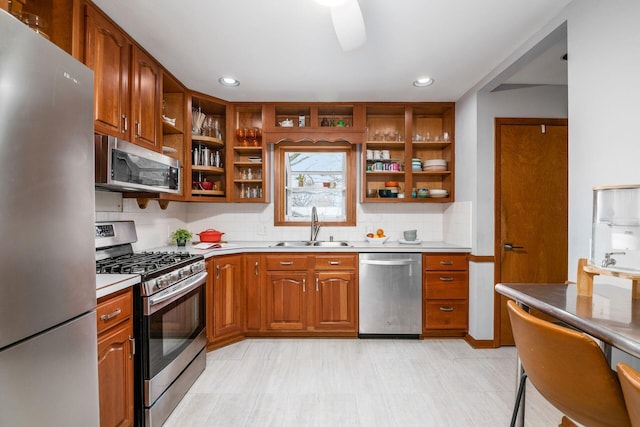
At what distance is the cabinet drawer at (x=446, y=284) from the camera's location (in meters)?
3.00

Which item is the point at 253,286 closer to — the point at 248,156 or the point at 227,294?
the point at 227,294

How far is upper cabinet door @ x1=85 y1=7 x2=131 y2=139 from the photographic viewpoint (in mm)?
1748

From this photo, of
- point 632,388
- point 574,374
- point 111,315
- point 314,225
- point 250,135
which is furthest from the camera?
point 314,225

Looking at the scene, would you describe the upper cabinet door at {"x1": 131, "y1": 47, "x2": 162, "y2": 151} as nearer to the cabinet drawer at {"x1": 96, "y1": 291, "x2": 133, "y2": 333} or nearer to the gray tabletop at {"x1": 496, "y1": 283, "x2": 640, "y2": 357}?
the cabinet drawer at {"x1": 96, "y1": 291, "x2": 133, "y2": 333}

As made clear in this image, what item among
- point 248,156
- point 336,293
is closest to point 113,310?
point 336,293

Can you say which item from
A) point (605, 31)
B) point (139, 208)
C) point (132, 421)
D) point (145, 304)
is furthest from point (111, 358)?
point (605, 31)

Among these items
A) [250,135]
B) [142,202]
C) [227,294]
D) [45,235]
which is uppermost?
[250,135]

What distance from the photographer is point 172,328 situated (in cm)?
195

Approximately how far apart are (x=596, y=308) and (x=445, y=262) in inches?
76.5

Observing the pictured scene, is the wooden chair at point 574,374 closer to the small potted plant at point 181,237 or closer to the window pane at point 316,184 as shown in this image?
the window pane at point 316,184

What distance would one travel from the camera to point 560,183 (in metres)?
2.82

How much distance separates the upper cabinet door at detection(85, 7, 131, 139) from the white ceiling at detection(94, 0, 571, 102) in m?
0.10

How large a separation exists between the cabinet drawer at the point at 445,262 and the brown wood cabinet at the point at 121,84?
2.64 m

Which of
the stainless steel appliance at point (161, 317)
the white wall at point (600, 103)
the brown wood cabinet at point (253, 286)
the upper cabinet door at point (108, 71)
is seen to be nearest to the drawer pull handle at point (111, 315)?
the stainless steel appliance at point (161, 317)
